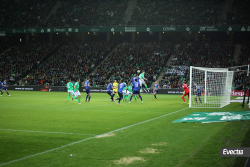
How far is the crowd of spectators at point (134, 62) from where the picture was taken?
45.2m

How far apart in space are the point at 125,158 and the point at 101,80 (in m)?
39.2

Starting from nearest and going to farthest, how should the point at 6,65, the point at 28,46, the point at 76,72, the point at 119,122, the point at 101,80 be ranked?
the point at 119,122
the point at 101,80
the point at 76,72
the point at 6,65
the point at 28,46

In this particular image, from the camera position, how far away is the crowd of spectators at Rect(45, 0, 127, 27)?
55781mm

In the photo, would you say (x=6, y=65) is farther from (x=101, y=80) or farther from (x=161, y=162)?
(x=161, y=162)

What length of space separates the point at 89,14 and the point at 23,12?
1505 cm

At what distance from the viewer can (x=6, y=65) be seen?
177ft

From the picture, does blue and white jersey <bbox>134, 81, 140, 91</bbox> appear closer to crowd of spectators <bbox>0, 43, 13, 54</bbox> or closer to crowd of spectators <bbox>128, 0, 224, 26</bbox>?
crowd of spectators <bbox>128, 0, 224, 26</bbox>

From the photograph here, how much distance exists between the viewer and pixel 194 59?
4531 centimetres

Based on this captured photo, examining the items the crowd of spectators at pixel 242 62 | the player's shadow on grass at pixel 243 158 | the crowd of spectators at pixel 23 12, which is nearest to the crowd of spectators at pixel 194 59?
the crowd of spectators at pixel 242 62

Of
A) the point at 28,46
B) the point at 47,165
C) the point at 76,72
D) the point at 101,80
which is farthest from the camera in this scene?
the point at 28,46

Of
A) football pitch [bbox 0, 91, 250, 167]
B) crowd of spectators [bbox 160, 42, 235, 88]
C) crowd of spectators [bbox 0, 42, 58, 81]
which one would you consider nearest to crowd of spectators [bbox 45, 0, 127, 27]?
crowd of spectators [bbox 0, 42, 58, 81]

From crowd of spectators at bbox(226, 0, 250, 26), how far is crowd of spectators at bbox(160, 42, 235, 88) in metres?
4.01

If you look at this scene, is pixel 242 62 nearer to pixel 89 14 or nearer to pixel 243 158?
pixel 89 14

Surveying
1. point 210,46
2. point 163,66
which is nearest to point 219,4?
point 210,46
